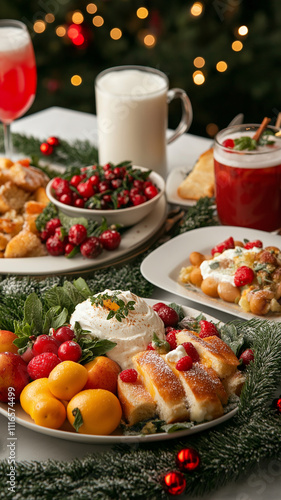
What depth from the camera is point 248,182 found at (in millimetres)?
1697

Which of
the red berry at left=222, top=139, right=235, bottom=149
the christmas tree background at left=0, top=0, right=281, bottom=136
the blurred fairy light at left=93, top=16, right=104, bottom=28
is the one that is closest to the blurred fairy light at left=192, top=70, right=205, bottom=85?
the christmas tree background at left=0, top=0, right=281, bottom=136

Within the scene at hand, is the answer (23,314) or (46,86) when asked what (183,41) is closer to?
(46,86)

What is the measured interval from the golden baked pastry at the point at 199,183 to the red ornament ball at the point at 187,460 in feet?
3.42

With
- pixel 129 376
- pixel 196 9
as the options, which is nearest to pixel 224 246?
pixel 129 376

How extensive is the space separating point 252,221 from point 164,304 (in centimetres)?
57

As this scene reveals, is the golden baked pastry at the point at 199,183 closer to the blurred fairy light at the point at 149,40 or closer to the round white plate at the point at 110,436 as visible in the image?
the round white plate at the point at 110,436

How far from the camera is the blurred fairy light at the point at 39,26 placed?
3.35 meters

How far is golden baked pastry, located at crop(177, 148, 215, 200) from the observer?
6.23 feet

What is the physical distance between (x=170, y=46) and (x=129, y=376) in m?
2.50

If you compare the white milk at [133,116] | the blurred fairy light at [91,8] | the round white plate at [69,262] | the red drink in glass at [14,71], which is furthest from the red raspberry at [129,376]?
the blurred fairy light at [91,8]

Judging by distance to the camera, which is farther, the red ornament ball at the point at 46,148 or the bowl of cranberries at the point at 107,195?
the red ornament ball at the point at 46,148

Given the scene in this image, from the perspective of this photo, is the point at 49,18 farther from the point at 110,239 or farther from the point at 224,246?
the point at 224,246

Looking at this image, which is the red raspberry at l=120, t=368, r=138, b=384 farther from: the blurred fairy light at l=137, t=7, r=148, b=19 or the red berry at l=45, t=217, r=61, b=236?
the blurred fairy light at l=137, t=7, r=148, b=19

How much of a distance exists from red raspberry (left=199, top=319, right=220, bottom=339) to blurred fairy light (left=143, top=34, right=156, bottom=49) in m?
2.42
